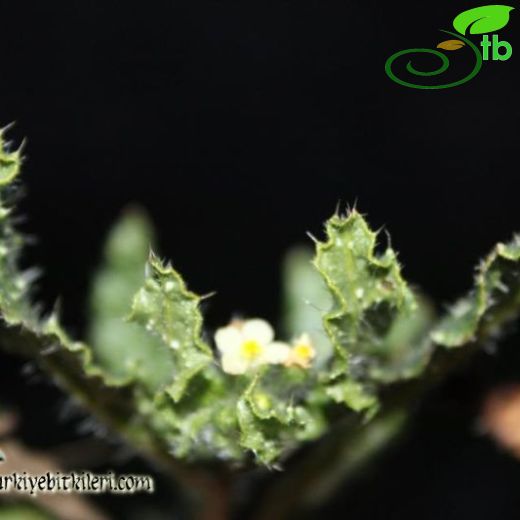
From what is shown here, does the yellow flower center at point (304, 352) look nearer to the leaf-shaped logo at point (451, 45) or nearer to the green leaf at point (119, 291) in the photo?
the green leaf at point (119, 291)

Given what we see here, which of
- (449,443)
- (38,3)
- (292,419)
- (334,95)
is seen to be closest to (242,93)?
(334,95)

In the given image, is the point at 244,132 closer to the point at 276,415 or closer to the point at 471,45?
the point at 471,45

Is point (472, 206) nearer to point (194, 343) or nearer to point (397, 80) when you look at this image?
point (397, 80)

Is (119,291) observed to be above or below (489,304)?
above

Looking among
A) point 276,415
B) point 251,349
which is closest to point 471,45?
point 251,349

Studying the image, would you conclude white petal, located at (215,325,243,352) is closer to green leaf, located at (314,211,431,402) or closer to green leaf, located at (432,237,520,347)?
green leaf, located at (314,211,431,402)

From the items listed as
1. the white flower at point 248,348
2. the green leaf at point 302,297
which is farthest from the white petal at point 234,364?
the green leaf at point 302,297
